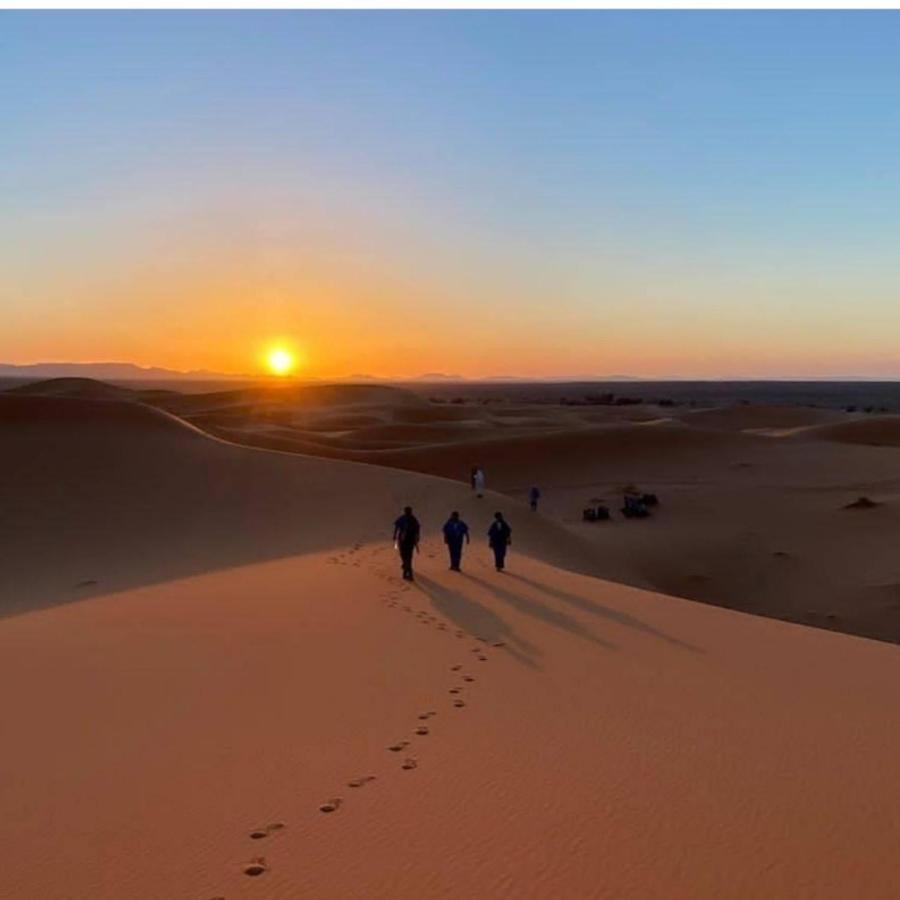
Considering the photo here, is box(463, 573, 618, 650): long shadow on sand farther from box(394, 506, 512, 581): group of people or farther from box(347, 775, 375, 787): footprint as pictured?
box(347, 775, 375, 787): footprint

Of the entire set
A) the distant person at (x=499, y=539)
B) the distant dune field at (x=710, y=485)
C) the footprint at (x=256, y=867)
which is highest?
the footprint at (x=256, y=867)

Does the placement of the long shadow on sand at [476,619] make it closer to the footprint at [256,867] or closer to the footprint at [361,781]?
the footprint at [361,781]

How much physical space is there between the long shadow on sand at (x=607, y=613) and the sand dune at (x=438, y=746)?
6 cm

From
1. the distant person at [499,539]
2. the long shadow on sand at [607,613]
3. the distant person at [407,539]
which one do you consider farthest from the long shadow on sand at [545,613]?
the distant person at [499,539]

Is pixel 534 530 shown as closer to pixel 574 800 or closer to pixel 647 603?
pixel 647 603

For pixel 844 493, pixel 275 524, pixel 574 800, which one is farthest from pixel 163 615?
pixel 844 493

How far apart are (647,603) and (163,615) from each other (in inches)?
212

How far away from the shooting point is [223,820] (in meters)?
5.04

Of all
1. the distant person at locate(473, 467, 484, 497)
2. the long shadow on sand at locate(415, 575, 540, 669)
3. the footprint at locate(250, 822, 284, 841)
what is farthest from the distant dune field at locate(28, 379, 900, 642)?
the footprint at locate(250, 822, 284, 841)

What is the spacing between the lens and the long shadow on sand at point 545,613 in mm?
9867

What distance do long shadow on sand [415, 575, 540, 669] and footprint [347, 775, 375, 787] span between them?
3.01m

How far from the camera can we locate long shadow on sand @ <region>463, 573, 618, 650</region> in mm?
9867

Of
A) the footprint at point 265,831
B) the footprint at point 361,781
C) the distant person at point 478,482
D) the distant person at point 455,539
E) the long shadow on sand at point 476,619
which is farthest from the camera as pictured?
the distant person at point 478,482

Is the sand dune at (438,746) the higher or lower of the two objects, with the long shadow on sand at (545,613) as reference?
higher
